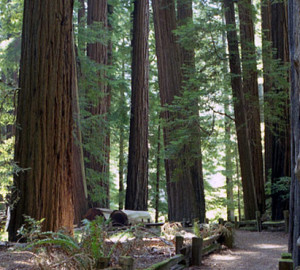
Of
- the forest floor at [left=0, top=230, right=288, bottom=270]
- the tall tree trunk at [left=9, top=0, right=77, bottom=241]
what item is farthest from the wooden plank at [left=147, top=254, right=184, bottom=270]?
the tall tree trunk at [left=9, top=0, right=77, bottom=241]

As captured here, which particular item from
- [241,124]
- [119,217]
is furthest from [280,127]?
[119,217]

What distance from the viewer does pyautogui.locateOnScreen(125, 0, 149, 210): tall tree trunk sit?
16.7m

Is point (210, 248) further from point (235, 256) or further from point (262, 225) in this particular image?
point (262, 225)

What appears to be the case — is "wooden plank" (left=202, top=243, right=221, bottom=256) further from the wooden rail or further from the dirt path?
the wooden rail

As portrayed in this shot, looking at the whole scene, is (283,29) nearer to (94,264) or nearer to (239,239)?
(239,239)

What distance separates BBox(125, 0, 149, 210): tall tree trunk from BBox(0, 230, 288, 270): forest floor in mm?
5761

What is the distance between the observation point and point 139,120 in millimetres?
17406

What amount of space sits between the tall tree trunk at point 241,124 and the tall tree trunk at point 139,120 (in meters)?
4.17

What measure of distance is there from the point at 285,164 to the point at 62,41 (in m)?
9.33

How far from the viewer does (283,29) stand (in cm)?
1486

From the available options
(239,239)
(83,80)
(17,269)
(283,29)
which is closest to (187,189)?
(239,239)

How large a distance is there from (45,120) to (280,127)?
9.14 meters

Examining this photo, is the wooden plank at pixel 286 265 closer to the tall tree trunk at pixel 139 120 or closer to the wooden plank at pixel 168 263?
the wooden plank at pixel 168 263

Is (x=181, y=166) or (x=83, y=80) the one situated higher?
(x=83, y=80)
